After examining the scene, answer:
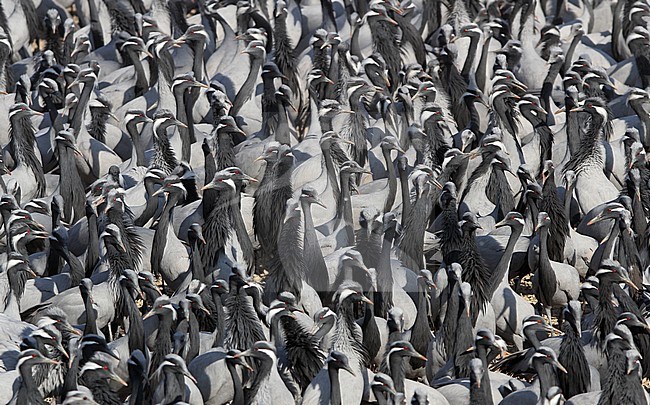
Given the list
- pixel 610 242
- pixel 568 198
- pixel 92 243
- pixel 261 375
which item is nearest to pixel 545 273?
pixel 610 242

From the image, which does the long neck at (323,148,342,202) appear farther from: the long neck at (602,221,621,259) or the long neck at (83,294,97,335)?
the long neck at (83,294,97,335)

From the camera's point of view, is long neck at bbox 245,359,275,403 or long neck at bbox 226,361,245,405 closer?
long neck at bbox 245,359,275,403

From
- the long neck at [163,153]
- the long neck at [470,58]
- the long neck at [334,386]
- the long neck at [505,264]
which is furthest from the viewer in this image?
the long neck at [470,58]

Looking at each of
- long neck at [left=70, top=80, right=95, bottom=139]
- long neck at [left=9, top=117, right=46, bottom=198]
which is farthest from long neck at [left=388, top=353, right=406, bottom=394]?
long neck at [left=70, top=80, right=95, bottom=139]

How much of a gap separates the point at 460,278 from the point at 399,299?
25.5 inches

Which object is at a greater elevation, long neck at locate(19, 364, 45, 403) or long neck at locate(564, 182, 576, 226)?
long neck at locate(19, 364, 45, 403)

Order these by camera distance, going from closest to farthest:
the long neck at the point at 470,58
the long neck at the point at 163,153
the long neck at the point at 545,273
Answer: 1. the long neck at the point at 545,273
2. the long neck at the point at 163,153
3. the long neck at the point at 470,58

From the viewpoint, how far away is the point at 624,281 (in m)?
9.89

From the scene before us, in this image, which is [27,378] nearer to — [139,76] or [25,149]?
[25,149]

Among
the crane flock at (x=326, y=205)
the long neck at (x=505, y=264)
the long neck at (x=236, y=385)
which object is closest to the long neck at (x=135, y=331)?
the crane flock at (x=326, y=205)

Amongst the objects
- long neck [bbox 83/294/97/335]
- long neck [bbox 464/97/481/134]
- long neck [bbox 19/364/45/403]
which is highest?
long neck [bbox 19/364/45/403]

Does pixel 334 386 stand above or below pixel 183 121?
above

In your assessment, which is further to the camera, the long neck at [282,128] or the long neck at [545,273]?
the long neck at [282,128]

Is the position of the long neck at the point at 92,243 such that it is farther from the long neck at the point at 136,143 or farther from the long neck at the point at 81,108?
the long neck at the point at 81,108
